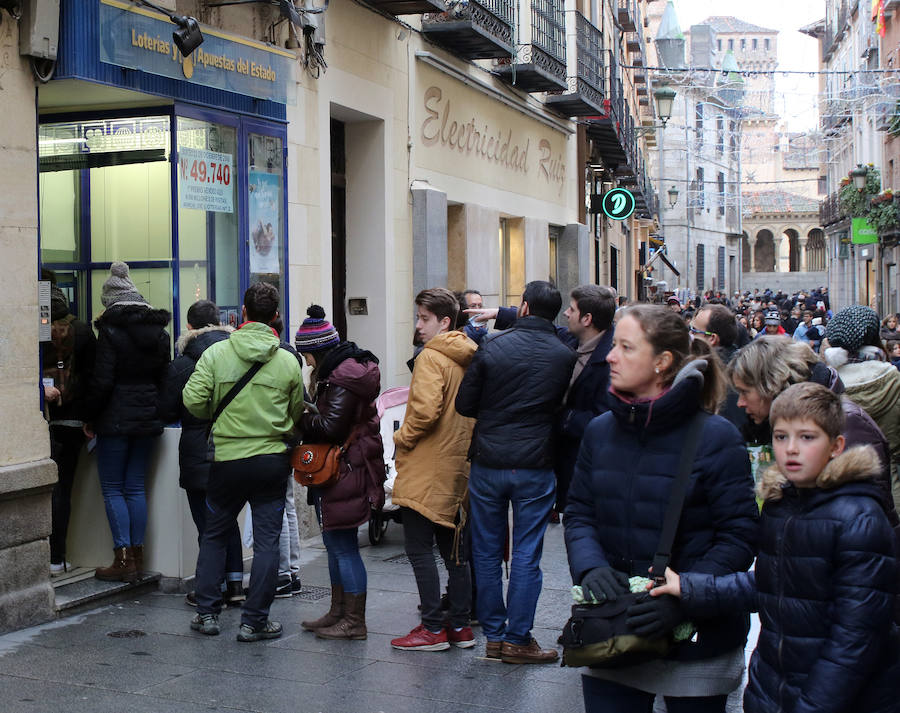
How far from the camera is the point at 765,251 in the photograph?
108875 mm

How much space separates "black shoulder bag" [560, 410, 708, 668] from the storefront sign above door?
502 cm

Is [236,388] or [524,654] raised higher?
[236,388]

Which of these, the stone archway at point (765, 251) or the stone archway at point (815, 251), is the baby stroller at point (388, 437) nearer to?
the stone archway at point (815, 251)

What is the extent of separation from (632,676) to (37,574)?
4.33m

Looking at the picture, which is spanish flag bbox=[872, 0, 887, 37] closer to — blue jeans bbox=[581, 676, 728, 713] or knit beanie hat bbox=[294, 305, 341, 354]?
knit beanie hat bbox=[294, 305, 341, 354]

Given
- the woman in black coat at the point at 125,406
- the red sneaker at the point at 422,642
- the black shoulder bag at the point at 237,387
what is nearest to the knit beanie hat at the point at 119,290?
the woman in black coat at the point at 125,406

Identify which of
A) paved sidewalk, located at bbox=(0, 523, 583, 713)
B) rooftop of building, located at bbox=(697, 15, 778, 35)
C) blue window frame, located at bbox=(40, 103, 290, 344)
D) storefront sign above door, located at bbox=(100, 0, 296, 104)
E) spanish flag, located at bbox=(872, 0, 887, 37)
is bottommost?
paved sidewalk, located at bbox=(0, 523, 583, 713)

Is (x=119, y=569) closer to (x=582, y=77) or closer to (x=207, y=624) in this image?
(x=207, y=624)

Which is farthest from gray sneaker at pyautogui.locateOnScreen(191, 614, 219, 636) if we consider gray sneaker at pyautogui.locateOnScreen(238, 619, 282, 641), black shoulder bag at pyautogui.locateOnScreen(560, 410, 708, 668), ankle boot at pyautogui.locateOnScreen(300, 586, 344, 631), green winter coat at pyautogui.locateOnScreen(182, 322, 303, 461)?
black shoulder bag at pyautogui.locateOnScreen(560, 410, 708, 668)

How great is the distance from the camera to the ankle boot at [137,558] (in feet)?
25.3

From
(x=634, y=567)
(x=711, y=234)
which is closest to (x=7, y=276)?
(x=634, y=567)

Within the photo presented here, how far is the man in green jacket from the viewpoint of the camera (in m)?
6.52

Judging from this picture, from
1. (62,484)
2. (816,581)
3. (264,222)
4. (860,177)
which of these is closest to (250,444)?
(62,484)

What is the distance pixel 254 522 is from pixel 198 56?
3.42 meters
